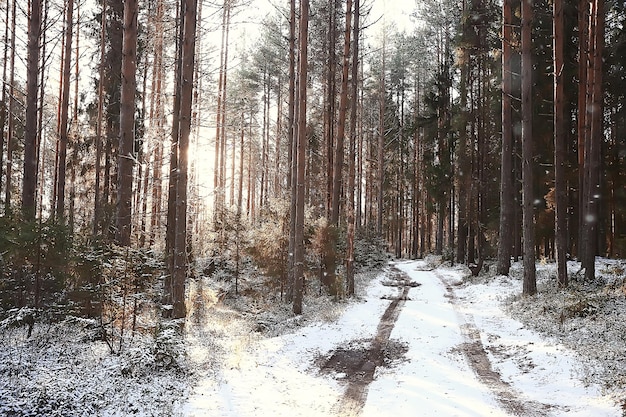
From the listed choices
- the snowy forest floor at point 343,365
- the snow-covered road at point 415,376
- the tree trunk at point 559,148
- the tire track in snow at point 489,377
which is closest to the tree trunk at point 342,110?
the snowy forest floor at point 343,365

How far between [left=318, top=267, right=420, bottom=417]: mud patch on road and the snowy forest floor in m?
0.04

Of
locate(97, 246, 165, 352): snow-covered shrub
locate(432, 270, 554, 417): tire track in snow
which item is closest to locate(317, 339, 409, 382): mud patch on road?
locate(432, 270, 554, 417): tire track in snow

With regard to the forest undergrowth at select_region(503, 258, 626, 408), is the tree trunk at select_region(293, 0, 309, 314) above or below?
above

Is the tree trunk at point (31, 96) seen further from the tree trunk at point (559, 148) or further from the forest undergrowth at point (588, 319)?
the tree trunk at point (559, 148)

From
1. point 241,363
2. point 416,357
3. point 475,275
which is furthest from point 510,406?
point 475,275

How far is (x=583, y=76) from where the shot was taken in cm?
1834

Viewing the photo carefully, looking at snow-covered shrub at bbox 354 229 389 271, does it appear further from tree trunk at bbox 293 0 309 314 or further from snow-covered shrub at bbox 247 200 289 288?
tree trunk at bbox 293 0 309 314

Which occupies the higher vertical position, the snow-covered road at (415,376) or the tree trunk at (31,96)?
the tree trunk at (31,96)

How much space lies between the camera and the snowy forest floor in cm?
609

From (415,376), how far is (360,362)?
1312 mm

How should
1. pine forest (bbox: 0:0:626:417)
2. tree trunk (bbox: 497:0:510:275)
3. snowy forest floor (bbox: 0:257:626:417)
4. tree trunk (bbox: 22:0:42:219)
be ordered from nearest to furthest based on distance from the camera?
snowy forest floor (bbox: 0:257:626:417) < pine forest (bbox: 0:0:626:417) < tree trunk (bbox: 22:0:42:219) < tree trunk (bbox: 497:0:510:275)

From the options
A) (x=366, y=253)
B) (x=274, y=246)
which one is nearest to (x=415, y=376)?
(x=274, y=246)

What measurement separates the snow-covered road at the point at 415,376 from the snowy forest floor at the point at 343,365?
0.09 ft

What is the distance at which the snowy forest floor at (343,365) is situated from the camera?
6090 mm
